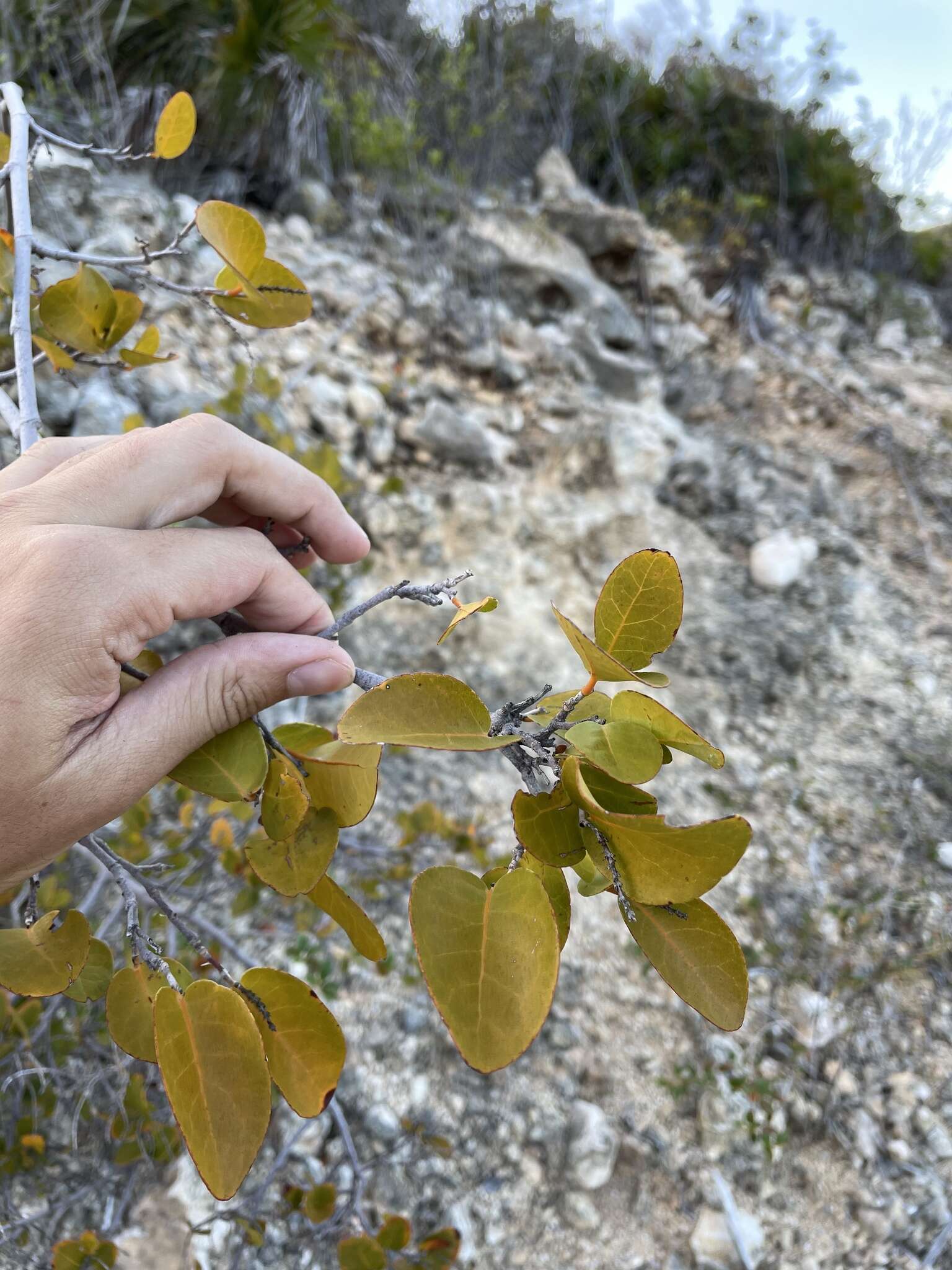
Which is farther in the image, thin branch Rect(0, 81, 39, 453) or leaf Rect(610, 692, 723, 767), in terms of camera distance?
thin branch Rect(0, 81, 39, 453)

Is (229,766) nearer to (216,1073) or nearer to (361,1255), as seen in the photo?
(216,1073)

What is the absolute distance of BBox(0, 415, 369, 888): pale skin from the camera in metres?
0.50

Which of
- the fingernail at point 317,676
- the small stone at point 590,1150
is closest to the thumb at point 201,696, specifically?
the fingernail at point 317,676

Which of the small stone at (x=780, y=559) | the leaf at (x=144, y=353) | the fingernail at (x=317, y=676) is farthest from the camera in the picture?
the small stone at (x=780, y=559)

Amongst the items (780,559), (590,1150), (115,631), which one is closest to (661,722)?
(115,631)

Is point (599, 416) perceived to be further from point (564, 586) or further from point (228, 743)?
point (228, 743)

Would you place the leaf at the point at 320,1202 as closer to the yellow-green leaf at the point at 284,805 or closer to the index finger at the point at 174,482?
the yellow-green leaf at the point at 284,805

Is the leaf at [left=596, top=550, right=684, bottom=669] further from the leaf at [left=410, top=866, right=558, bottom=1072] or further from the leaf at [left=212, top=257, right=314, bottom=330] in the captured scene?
the leaf at [left=212, top=257, right=314, bottom=330]

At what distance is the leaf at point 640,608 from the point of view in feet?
1.46

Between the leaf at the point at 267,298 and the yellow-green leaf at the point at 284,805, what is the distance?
0.45m

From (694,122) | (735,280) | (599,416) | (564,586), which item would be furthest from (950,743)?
(694,122)

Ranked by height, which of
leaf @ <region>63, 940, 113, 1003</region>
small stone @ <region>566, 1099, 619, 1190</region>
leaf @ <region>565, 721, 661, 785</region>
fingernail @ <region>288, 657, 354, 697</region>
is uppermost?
leaf @ <region>565, 721, 661, 785</region>

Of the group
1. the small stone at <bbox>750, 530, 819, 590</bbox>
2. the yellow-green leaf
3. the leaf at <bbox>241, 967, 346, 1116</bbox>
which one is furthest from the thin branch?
the small stone at <bbox>750, 530, 819, 590</bbox>

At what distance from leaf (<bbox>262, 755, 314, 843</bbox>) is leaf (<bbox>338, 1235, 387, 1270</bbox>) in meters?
0.51
